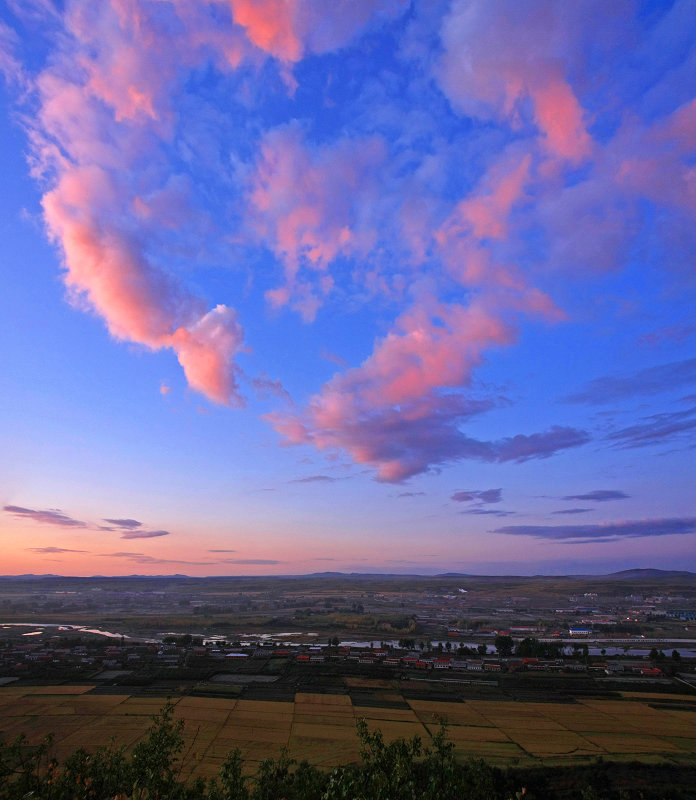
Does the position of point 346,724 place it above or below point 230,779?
below

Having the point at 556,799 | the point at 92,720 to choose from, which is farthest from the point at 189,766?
the point at 556,799

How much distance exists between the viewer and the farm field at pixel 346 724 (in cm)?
3866

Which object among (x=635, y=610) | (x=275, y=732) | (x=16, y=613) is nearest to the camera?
(x=275, y=732)

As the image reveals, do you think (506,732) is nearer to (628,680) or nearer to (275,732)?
(275,732)

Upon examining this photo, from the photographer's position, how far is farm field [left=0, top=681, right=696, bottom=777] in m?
38.7

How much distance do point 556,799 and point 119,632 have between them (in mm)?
119913

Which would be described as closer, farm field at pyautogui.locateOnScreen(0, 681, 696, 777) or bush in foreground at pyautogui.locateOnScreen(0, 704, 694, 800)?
bush in foreground at pyautogui.locateOnScreen(0, 704, 694, 800)

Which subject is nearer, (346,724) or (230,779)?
(230,779)

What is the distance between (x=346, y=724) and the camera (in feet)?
149

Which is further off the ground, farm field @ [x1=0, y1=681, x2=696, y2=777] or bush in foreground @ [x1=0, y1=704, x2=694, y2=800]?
bush in foreground @ [x1=0, y1=704, x2=694, y2=800]

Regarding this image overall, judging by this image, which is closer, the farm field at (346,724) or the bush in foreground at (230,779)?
the bush in foreground at (230,779)

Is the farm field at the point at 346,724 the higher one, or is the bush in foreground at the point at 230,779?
the bush in foreground at the point at 230,779

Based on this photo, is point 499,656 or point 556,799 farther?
point 499,656

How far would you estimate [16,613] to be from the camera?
Result: 543ft
